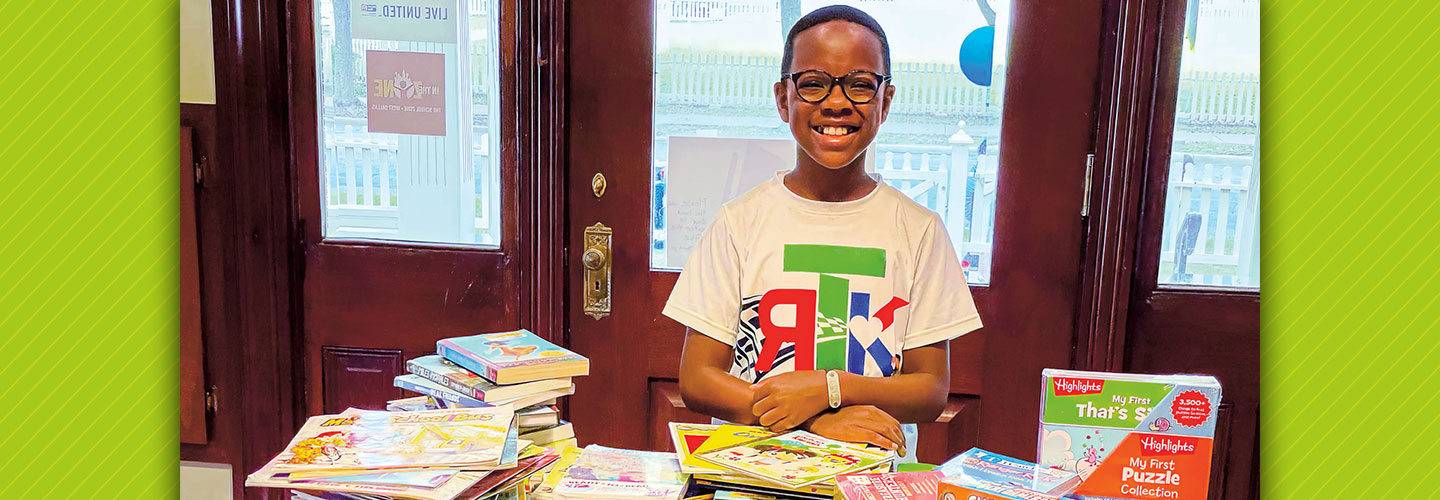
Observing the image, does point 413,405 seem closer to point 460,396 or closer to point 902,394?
point 460,396

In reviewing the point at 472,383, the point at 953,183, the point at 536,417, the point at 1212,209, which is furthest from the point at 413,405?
the point at 1212,209

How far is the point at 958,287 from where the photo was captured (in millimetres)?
2168

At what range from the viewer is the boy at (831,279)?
207cm

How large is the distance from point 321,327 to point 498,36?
0.93m

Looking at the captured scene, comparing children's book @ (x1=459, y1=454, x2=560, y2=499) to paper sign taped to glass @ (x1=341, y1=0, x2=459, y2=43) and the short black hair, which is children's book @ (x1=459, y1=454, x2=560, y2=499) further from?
paper sign taped to glass @ (x1=341, y1=0, x2=459, y2=43)

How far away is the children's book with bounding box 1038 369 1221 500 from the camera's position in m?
1.44

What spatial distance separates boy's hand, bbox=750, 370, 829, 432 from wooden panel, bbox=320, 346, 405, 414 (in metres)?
1.06

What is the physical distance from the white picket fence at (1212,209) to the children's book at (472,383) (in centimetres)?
153

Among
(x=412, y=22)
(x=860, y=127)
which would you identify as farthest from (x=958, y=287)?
(x=412, y=22)

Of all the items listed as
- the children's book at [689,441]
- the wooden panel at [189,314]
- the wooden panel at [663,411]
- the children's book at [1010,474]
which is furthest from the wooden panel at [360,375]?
the children's book at [1010,474]

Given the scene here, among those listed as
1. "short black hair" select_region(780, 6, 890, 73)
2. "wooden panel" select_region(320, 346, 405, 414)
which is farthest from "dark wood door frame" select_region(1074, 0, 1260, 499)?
"wooden panel" select_region(320, 346, 405, 414)

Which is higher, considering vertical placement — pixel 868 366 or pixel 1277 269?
pixel 1277 269

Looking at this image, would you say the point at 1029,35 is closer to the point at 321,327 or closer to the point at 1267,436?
the point at 1267,436

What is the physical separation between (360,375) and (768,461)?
1461 mm
